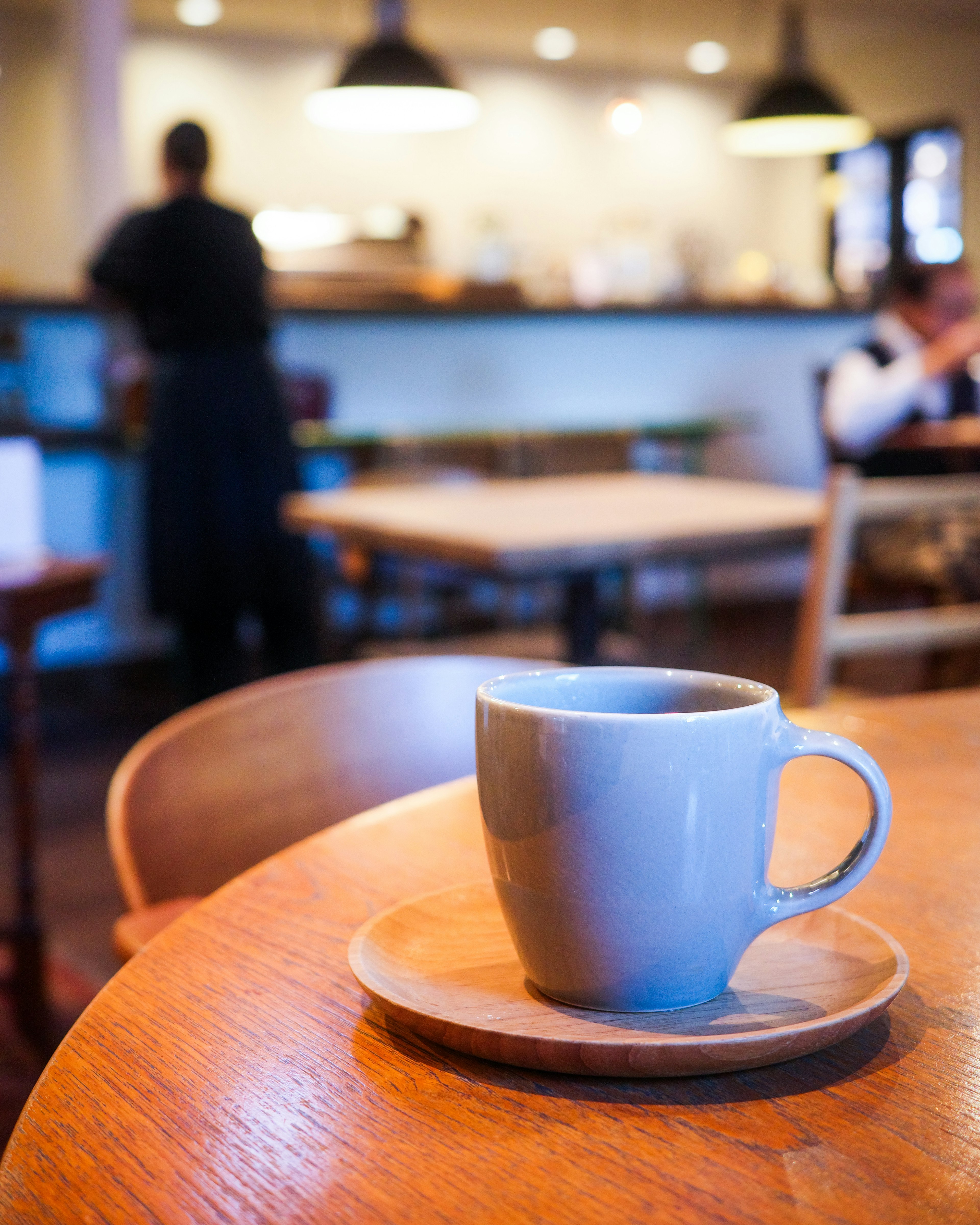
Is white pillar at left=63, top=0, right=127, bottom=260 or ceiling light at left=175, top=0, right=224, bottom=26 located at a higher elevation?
ceiling light at left=175, top=0, right=224, bottom=26

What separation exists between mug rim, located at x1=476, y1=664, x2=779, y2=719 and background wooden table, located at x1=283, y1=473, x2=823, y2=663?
1.43 m

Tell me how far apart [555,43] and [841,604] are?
7.15 m

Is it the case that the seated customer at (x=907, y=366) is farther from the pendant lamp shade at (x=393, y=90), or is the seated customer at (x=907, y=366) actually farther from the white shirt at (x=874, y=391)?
the pendant lamp shade at (x=393, y=90)

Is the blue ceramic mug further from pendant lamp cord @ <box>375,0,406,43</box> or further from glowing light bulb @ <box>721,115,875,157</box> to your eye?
glowing light bulb @ <box>721,115,875,157</box>

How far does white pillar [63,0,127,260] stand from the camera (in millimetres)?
5469

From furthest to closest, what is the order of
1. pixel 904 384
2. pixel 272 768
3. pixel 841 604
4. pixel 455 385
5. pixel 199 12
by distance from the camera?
pixel 199 12 → pixel 455 385 → pixel 904 384 → pixel 841 604 → pixel 272 768

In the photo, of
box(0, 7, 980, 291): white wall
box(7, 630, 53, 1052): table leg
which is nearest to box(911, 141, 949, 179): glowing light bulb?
box(0, 7, 980, 291): white wall

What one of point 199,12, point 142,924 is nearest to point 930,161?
point 199,12

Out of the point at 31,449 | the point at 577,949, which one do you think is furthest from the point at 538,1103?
the point at 31,449

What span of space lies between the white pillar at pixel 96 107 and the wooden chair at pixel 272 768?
4.87 meters

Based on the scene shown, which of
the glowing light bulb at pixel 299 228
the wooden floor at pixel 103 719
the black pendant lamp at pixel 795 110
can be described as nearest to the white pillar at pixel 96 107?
the wooden floor at pixel 103 719

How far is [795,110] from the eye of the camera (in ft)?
16.1

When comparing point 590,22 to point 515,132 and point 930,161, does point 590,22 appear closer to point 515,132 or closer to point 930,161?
point 515,132

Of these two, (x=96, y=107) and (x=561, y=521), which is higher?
(x=96, y=107)
